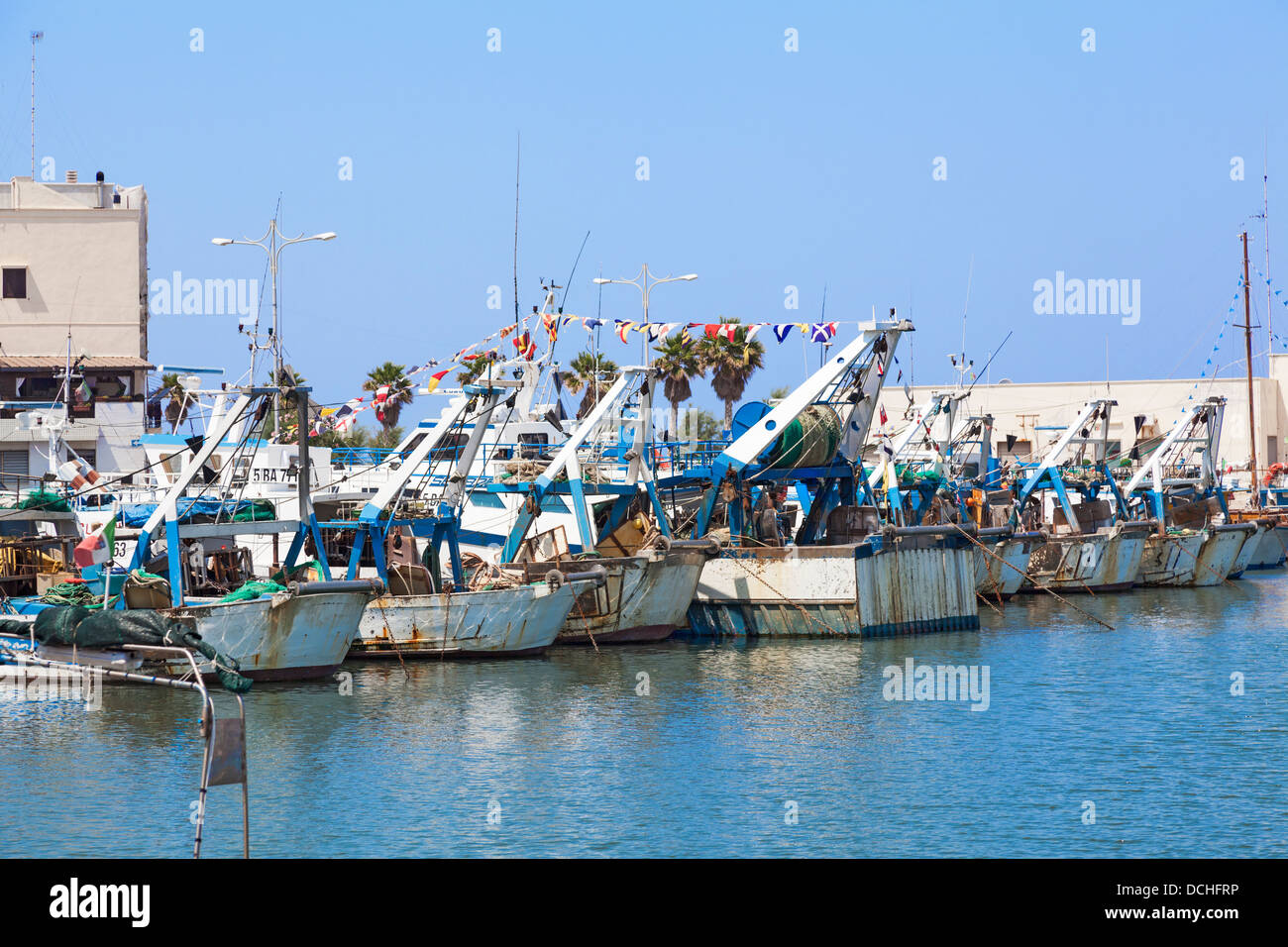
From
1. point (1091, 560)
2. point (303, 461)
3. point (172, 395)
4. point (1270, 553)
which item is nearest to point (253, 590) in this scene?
point (303, 461)

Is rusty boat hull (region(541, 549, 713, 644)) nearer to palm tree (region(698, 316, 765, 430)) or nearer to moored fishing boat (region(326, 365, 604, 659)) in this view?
moored fishing boat (region(326, 365, 604, 659))

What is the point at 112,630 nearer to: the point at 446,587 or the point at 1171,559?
the point at 446,587

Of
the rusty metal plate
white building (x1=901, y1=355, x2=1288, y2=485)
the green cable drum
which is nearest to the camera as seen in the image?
the rusty metal plate

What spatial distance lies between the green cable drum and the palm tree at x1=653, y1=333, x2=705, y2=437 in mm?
24622

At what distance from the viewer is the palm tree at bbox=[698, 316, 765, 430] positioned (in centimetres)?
6209

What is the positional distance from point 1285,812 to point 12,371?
1665 inches

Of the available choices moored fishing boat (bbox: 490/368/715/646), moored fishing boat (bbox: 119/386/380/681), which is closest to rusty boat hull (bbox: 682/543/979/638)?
moored fishing boat (bbox: 490/368/715/646)

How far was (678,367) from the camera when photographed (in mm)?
61656

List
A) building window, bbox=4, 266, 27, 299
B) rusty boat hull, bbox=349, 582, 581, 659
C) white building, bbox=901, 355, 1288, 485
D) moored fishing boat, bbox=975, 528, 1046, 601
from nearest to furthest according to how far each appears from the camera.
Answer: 1. rusty boat hull, bbox=349, 582, 581, 659
2. moored fishing boat, bbox=975, 528, 1046, 601
3. building window, bbox=4, 266, 27, 299
4. white building, bbox=901, 355, 1288, 485

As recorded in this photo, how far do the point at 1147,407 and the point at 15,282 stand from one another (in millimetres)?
53292

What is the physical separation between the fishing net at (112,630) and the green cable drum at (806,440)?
50.7ft
